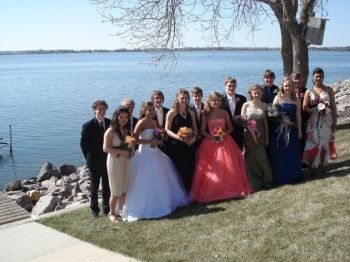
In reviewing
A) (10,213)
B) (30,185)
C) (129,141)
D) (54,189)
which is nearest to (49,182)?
(30,185)

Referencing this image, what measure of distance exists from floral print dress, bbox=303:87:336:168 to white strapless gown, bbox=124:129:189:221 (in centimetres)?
262

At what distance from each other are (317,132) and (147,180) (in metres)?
3.24

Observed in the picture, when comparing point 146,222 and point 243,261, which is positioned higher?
point 243,261

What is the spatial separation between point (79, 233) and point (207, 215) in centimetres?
205

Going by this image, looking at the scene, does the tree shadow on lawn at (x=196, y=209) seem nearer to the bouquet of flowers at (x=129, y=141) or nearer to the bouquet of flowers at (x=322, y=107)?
the bouquet of flowers at (x=129, y=141)

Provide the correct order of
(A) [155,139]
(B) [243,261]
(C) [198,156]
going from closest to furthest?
(B) [243,261], (A) [155,139], (C) [198,156]

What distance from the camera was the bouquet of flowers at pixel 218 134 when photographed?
328 inches

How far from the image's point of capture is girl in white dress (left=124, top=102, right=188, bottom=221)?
7.91 meters

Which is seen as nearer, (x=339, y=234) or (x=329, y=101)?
(x=339, y=234)

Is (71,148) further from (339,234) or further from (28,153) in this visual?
(339,234)

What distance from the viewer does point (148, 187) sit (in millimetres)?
7973

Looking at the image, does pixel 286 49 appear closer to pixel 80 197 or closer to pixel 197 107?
pixel 197 107

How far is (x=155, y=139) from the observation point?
809 centimetres

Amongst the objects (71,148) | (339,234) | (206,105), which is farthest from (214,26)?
(71,148)
